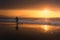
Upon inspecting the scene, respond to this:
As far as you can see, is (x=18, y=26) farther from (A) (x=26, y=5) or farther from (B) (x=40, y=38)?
(A) (x=26, y=5)

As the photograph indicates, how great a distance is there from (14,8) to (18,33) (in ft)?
3.47

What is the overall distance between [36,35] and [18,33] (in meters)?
0.33

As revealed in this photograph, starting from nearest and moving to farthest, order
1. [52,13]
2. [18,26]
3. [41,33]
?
[41,33]
[18,26]
[52,13]

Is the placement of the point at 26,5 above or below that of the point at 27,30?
above

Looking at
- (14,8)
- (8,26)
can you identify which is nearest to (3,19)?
(8,26)

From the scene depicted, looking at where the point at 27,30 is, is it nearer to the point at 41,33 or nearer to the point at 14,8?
the point at 41,33

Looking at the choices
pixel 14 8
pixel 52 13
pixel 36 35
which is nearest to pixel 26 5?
pixel 14 8

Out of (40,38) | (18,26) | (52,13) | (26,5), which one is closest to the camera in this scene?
(40,38)

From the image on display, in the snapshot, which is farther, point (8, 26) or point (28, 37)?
point (8, 26)

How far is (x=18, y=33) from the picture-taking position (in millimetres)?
3613

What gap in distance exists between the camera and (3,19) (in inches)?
160

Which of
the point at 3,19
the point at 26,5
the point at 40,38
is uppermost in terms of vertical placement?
the point at 26,5

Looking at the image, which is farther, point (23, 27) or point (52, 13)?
point (52, 13)

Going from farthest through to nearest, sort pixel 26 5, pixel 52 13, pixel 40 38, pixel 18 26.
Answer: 1. pixel 26 5
2. pixel 52 13
3. pixel 18 26
4. pixel 40 38
